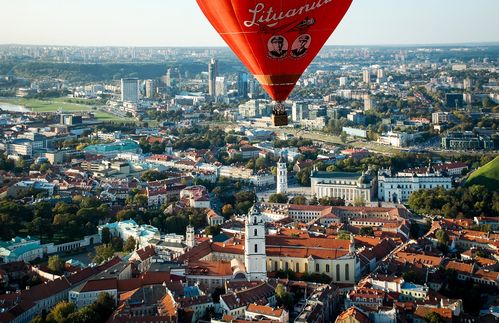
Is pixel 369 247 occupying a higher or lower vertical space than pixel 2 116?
lower

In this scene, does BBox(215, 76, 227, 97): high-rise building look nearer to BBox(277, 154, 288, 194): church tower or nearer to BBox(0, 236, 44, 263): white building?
BBox(277, 154, 288, 194): church tower

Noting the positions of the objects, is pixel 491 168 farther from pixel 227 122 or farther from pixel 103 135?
pixel 227 122

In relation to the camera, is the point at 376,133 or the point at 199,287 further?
the point at 376,133

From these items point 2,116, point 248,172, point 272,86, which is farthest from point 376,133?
point 272,86

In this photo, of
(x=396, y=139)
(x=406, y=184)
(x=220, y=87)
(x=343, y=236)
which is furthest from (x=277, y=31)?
(x=220, y=87)

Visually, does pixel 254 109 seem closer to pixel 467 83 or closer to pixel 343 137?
pixel 343 137

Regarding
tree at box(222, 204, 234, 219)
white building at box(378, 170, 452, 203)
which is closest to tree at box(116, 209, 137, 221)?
Result: tree at box(222, 204, 234, 219)
